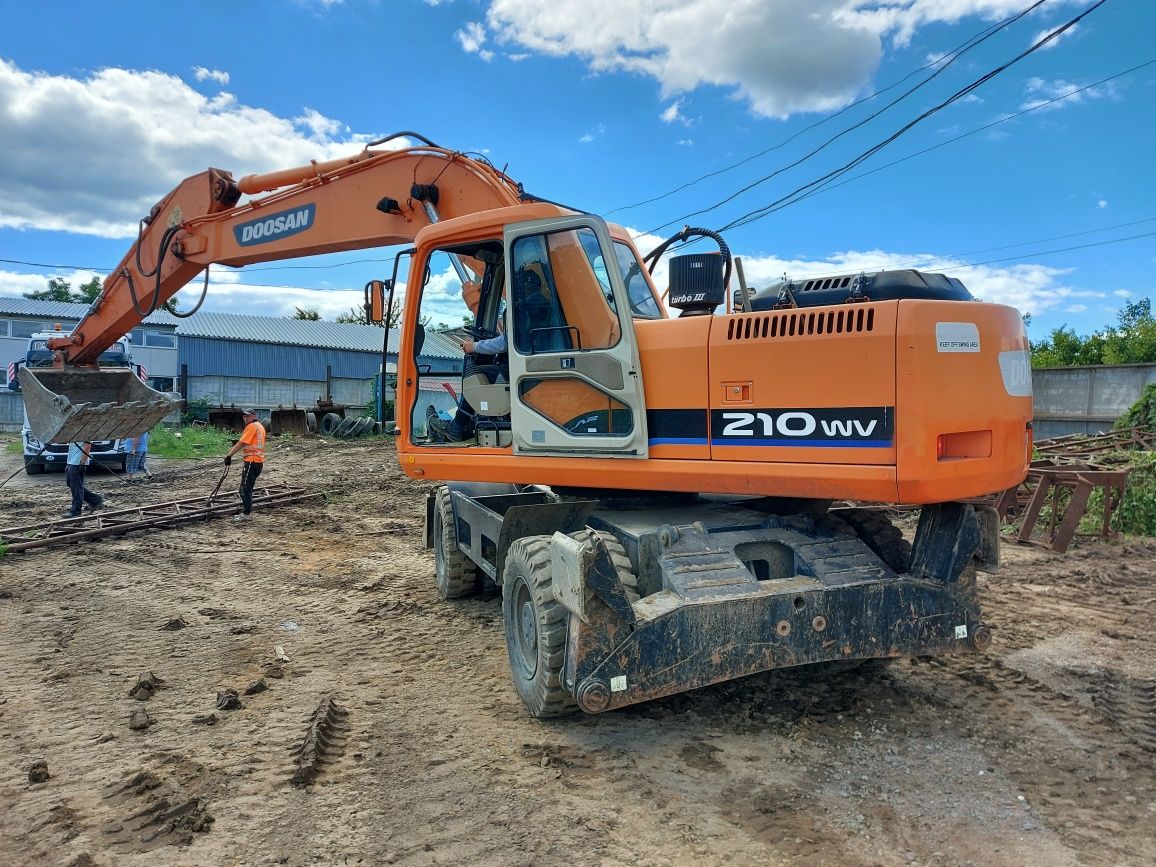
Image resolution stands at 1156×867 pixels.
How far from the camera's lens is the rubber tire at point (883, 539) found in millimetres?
4453

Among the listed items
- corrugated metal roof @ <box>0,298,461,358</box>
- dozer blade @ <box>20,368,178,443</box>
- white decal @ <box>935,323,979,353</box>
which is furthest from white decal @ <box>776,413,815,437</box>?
corrugated metal roof @ <box>0,298,461,358</box>

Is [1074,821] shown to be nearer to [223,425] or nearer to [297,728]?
[297,728]

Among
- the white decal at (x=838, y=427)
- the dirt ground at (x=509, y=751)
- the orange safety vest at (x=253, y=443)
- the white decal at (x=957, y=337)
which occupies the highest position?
the white decal at (x=957, y=337)

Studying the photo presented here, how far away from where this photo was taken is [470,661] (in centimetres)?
528

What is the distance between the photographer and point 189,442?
2155cm

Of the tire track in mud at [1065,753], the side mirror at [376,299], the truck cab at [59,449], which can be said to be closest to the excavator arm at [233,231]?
the side mirror at [376,299]

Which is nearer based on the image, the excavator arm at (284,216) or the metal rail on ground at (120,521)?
the excavator arm at (284,216)

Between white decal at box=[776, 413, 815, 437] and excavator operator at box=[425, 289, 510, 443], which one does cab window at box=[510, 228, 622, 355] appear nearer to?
excavator operator at box=[425, 289, 510, 443]

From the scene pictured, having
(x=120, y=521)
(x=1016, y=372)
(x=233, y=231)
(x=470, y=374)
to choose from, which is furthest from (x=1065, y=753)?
(x=120, y=521)

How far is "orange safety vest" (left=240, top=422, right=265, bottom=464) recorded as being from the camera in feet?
35.4

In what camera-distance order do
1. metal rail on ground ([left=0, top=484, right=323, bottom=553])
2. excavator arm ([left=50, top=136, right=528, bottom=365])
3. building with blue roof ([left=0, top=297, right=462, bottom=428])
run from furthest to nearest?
1. building with blue roof ([left=0, top=297, right=462, bottom=428])
2. metal rail on ground ([left=0, top=484, right=323, bottom=553])
3. excavator arm ([left=50, top=136, right=528, bottom=365])

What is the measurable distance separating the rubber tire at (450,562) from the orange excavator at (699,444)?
1.12m

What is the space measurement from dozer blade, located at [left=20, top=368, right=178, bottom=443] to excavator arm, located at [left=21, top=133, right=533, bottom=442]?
0.04 ft

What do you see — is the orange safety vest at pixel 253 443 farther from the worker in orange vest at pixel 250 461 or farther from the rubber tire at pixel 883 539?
the rubber tire at pixel 883 539
